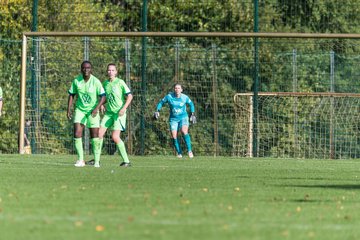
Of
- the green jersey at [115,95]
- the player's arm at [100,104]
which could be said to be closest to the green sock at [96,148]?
the player's arm at [100,104]

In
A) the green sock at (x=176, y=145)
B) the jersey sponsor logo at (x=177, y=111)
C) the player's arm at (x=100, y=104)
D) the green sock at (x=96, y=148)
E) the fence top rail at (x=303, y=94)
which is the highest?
the player's arm at (x=100, y=104)

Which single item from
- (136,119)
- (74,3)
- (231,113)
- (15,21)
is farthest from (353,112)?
(15,21)

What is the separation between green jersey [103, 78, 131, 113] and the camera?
23438mm

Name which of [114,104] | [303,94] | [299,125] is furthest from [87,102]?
[303,94]

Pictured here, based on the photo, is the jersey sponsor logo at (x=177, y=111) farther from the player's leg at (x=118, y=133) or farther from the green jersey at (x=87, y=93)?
the green jersey at (x=87, y=93)

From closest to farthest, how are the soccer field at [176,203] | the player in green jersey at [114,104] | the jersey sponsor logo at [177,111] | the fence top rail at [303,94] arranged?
the soccer field at [176,203] < the player in green jersey at [114,104] < the jersey sponsor logo at [177,111] < the fence top rail at [303,94]

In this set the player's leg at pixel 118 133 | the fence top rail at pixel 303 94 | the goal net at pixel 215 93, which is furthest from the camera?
the fence top rail at pixel 303 94

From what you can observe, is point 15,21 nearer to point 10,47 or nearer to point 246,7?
point 10,47

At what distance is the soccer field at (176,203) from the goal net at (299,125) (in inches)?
379

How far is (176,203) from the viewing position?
13.3 m

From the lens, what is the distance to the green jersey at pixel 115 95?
2344 centimetres

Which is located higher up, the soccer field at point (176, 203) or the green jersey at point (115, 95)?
the green jersey at point (115, 95)

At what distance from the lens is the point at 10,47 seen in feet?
108

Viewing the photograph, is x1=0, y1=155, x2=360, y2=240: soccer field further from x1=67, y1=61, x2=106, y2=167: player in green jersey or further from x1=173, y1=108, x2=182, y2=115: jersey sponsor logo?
x1=173, y1=108, x2=182, y2=115: jersey sponsor logo
